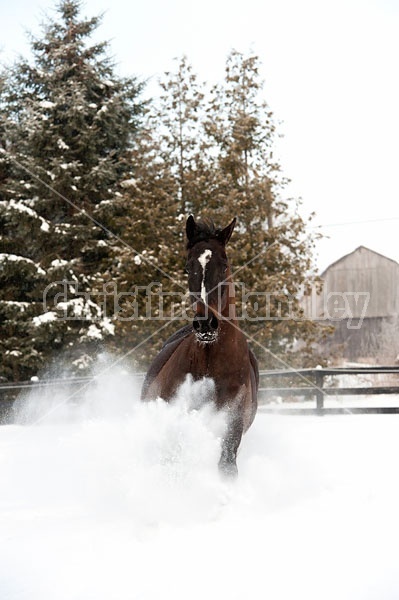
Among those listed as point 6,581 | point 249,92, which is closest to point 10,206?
point 249,92

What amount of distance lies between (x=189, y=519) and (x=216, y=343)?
1.34 meters

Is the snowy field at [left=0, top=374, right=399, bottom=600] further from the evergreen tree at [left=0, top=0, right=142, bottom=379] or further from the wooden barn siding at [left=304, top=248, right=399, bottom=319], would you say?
the wooden barn siding at [left=304, top=248, right=399, bottom=319]

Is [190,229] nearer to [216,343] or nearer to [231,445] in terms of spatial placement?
[216,343]

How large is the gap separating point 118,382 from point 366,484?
7.54 metres

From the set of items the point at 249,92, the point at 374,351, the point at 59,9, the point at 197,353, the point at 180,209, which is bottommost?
the point at 374,351

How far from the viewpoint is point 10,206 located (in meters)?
17.9

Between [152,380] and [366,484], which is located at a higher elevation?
[152,380]

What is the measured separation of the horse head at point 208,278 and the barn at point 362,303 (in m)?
22.3

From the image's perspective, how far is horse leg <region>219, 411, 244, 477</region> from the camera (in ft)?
15.7

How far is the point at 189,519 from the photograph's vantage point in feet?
14.1

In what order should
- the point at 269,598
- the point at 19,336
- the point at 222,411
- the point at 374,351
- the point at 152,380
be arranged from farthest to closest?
1. the point at 374,351
2. the point at 19,336
3. the point at 152,380
4. the point at 222,411
5. the point at 269,598

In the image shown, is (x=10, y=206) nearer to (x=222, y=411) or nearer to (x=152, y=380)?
(x=152, y=380)

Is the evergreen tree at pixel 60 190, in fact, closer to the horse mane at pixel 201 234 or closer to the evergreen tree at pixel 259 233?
the evergreen tree at pixel 259 233

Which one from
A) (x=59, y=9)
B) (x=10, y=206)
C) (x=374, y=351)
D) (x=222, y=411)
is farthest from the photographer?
(x=374, y=351)
